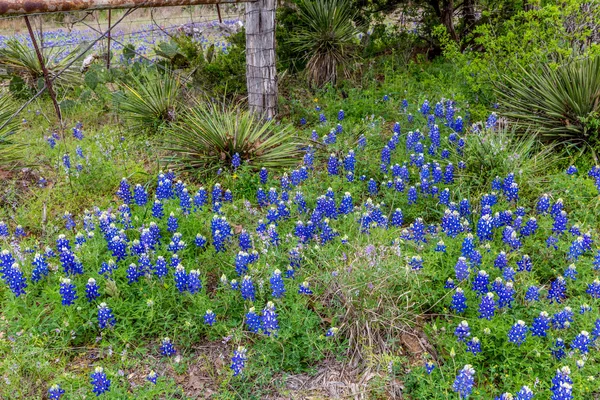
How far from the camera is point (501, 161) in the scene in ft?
15.6

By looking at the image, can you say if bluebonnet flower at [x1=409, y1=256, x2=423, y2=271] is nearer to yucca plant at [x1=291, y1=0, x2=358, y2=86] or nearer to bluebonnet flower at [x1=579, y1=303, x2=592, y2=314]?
bluebonnet flower at [x1=579, y1=303, x2=592, y2=314]

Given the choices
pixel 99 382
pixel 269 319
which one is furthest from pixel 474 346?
pixel 99 382

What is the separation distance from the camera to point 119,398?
280 cm

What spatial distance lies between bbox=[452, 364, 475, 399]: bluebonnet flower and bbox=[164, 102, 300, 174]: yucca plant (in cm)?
311

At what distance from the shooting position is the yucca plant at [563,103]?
527 centimetres

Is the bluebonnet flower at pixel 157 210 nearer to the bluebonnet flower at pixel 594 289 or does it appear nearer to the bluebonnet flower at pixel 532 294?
the bluebonnet flower at pixel 532 294

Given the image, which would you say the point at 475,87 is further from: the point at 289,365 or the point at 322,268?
the point at 289,365

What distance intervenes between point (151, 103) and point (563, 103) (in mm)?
4592

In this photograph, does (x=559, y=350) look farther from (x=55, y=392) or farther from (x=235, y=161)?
(x=235, y=161)

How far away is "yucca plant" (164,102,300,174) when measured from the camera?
5.28 metres

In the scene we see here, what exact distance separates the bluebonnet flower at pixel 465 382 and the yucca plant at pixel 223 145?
3.11 meters

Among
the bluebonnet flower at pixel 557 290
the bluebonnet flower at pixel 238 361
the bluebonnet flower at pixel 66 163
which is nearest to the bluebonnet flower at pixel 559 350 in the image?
the bluebonnet flower at pixel 557 290

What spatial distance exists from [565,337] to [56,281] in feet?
10.6

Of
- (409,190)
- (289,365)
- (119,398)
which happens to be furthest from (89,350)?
(409,190)
